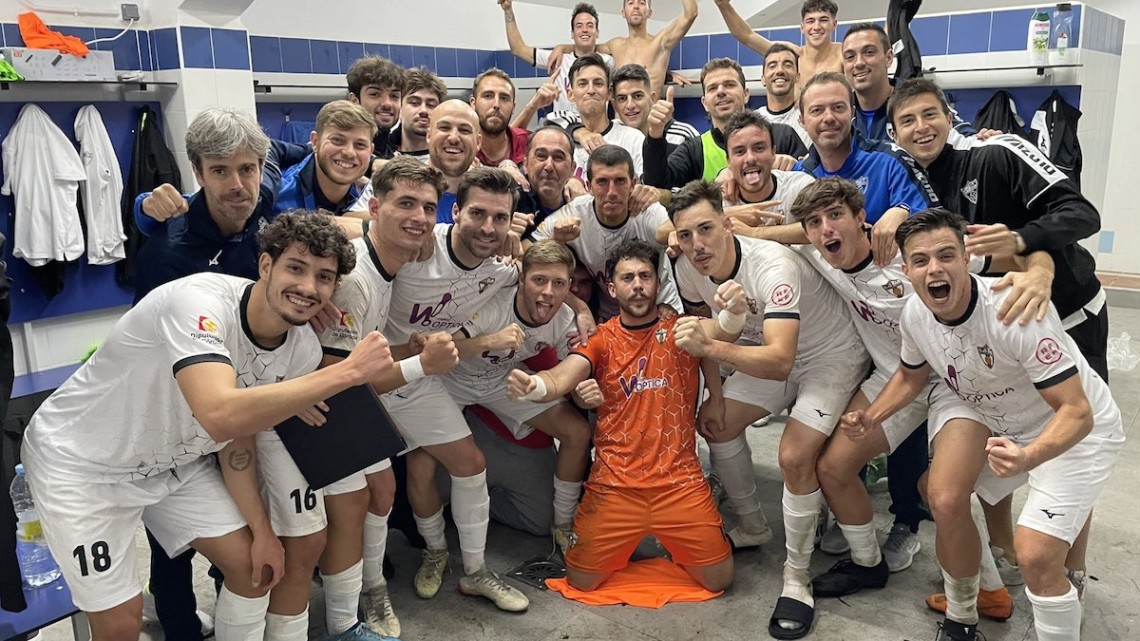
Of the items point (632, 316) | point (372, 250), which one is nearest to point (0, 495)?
point (372, 250)

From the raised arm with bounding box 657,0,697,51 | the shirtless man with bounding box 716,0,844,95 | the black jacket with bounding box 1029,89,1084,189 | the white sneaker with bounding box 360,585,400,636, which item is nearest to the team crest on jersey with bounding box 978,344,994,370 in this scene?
the white sneaker with bounding box 360,585,400,636

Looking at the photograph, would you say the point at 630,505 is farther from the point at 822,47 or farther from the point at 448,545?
the point at 822,47

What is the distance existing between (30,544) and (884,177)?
326 cm

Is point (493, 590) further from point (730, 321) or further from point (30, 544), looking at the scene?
point (30, 544)

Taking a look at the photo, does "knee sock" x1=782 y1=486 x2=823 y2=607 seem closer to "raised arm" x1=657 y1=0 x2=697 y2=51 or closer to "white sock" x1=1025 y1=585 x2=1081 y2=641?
"white sock" x1=1025 y1=585 x2=1081 y2=641

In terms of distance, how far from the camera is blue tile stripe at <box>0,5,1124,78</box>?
18.8 ft

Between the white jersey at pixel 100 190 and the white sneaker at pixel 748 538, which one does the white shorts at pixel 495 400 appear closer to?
the white sneaker at pixel 748 538

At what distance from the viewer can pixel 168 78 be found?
5809 millimetres

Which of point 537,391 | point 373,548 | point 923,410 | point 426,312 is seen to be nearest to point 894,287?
point 923,410

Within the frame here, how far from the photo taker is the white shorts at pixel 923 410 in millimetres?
2857

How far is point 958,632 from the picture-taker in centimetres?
282

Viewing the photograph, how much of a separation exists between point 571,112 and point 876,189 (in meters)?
2.55

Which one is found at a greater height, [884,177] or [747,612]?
[884,177]

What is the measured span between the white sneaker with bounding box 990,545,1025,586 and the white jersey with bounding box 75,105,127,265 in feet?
18.4
